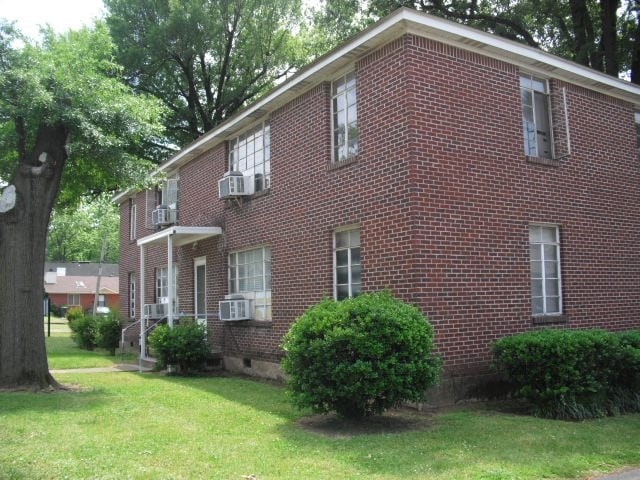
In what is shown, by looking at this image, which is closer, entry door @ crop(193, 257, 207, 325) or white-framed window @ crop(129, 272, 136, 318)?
entry door @ crop(193, 257, 207, 325)

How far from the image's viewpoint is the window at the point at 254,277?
44.1 feet

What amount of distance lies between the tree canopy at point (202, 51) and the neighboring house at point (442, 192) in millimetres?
15833

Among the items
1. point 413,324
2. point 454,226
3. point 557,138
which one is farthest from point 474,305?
point 557,138

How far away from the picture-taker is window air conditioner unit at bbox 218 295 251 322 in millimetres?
13789

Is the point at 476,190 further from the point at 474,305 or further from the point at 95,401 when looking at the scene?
the point at 95,401

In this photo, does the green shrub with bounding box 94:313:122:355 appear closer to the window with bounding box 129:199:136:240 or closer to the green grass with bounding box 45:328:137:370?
the green grass with bounding box 45:328:137:370

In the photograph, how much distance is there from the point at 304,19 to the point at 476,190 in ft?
76.4

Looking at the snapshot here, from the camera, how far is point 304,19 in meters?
30.8

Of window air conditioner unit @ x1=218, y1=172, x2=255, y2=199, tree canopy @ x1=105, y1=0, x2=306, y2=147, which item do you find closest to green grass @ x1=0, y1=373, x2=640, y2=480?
window air conditioner unit @ x1=218, y1=172, x2=255, y2=199

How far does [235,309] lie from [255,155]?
348 cm

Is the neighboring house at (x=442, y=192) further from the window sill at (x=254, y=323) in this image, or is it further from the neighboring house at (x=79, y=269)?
the neighboring house at (x=79, y=269)

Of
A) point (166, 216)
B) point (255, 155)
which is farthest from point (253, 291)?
point (166, 216)

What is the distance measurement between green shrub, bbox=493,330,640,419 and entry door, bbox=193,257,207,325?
30.2 ft

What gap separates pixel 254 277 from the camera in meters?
14.0
